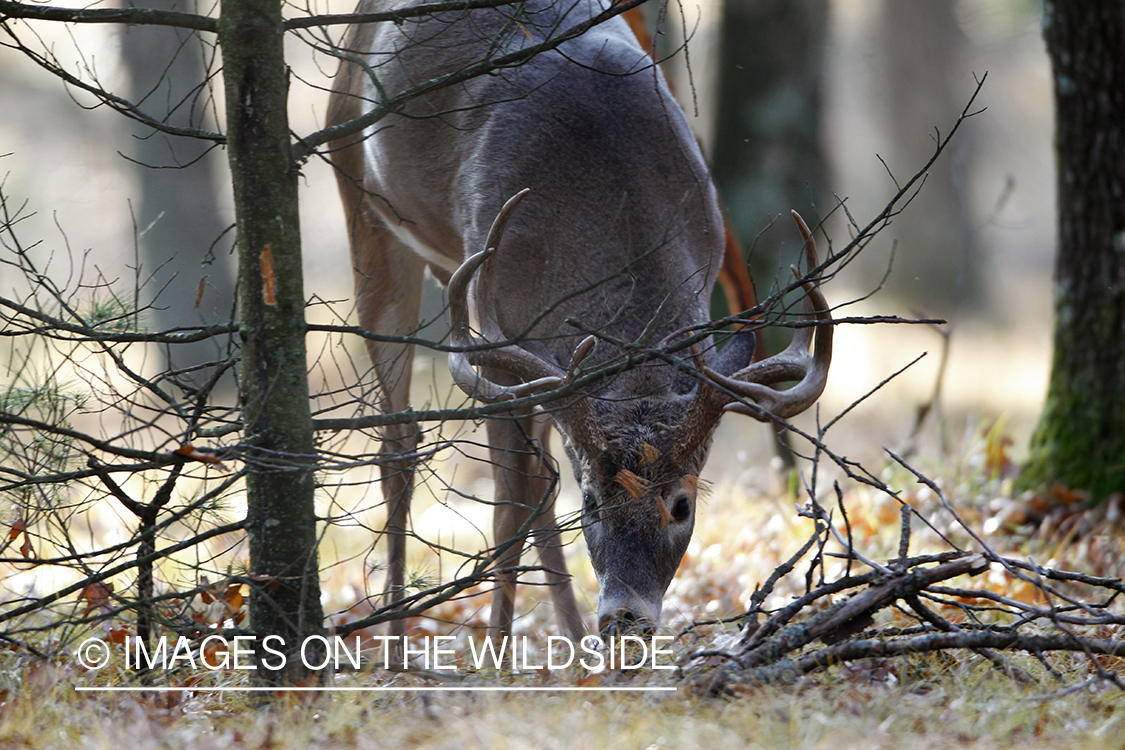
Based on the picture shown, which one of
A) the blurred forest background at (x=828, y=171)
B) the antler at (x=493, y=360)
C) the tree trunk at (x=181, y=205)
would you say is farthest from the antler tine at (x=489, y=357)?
the tree trunk at (x=181, y=205)

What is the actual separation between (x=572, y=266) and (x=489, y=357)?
2.26ft

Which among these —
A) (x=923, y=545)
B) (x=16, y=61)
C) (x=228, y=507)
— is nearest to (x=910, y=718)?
(x=228, y=507)

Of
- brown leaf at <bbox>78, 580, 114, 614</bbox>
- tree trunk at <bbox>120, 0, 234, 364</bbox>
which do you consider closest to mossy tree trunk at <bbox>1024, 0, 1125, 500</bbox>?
brown leaf at <bbox>78, 580, 114, 614</bbox>

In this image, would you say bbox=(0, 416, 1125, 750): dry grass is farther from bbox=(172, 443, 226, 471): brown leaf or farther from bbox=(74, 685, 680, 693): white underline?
bbox=(172, 443, 226, 471): brown leaf

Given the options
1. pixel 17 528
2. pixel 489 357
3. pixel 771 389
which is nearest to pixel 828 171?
pixel 771 389

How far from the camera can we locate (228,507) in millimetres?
3420

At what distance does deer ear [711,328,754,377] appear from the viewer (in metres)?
4.24

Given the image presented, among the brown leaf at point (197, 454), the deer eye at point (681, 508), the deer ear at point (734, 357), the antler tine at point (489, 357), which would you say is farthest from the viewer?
the deer ear at point (734, 357)

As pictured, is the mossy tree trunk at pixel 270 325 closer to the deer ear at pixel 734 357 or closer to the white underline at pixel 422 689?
the white underline at pixel 422 689

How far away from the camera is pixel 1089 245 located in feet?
18.9

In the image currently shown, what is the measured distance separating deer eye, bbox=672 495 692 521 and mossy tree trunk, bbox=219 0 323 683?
1.49 meters

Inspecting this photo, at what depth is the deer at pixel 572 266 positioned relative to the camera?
Answer: 12.6ft

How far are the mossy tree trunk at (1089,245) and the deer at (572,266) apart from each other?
7.14 feet

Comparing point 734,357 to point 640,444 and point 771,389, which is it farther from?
point 640,444
